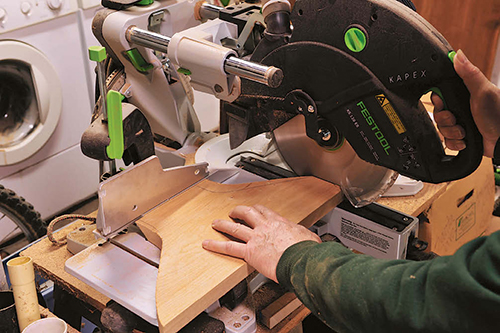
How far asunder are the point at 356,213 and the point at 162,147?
0.68 metres

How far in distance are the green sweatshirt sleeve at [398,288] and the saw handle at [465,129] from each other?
344 millimetres

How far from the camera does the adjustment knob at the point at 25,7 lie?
2.30 meters

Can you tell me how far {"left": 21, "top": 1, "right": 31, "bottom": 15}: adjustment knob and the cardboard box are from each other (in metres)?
1.86

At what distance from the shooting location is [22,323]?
3.71ft

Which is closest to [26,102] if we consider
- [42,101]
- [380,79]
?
[42,101]

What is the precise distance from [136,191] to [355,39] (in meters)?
0.60

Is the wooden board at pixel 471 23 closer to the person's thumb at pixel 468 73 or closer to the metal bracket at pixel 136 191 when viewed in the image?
the person's thumb at pixel 468 73

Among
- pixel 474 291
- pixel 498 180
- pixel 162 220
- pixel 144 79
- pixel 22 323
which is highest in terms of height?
pixel 144 79

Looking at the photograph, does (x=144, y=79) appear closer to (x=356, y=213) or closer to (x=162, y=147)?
(x=162, y=147)

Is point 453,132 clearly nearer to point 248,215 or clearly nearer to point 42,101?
point 248,215

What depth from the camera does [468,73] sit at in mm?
1049

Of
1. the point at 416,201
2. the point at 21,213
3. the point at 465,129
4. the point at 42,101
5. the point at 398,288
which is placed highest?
the point at 465,129

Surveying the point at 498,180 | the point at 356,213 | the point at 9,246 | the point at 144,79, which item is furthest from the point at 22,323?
the point at 498,180

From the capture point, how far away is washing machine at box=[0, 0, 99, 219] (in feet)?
7.70
